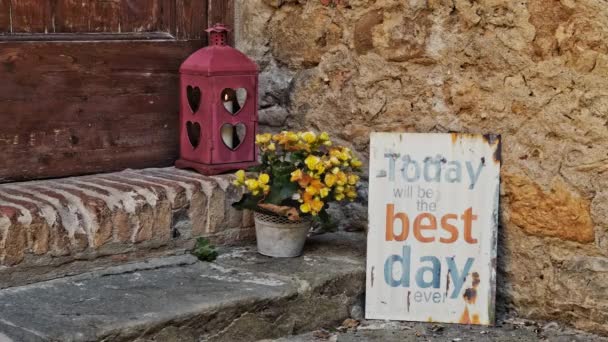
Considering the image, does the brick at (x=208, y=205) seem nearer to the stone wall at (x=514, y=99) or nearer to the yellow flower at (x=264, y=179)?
the yellow flower at (x=264, y=179)

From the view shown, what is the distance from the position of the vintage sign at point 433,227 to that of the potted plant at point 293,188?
0.12 meters

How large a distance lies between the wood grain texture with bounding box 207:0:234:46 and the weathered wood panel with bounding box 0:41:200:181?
120mm

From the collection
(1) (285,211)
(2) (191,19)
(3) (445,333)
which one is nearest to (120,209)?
(1) (285,211)

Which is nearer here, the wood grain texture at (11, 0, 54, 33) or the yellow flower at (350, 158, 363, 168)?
the wood grain texture at (11, 0, 54, 33)

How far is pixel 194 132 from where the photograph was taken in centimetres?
350

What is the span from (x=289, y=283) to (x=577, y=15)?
1.19 m

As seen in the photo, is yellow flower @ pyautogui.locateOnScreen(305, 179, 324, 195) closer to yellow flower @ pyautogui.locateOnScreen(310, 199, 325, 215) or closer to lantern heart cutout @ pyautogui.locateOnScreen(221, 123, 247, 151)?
yellow flower @ pyautogui.locateOnScreen(310, 199, 325, 215)

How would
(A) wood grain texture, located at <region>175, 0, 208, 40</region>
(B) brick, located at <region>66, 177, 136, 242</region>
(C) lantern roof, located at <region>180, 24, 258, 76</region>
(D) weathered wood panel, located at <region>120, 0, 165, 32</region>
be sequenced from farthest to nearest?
1. (A) wood grain texture, located at <region>175, 0, 208, 40</region>
2. (D) weathered wood panel, located at <region>120, 0, 165, 32</region>
3. (C) lantern roof, located at <region>180, 24, 258, 76</region>
4. (B) brick, located at <region>66, 177, 136, 242</region>

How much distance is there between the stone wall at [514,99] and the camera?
2973mm

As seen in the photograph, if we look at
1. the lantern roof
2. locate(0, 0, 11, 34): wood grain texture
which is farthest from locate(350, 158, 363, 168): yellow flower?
locate(0, 0, 11, 34): wood grain texture

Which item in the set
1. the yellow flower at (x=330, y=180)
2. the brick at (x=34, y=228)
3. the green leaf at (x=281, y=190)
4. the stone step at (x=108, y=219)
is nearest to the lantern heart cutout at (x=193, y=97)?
the stone step at (x=108, y=219)

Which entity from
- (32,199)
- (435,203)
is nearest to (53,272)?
(32,199)

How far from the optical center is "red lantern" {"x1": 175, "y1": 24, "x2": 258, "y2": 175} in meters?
3.31

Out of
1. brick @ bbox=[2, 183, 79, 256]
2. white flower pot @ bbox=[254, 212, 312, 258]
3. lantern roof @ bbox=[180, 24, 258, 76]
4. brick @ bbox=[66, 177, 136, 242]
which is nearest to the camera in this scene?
brick @ bbox=[2, 183, 79, 256]
